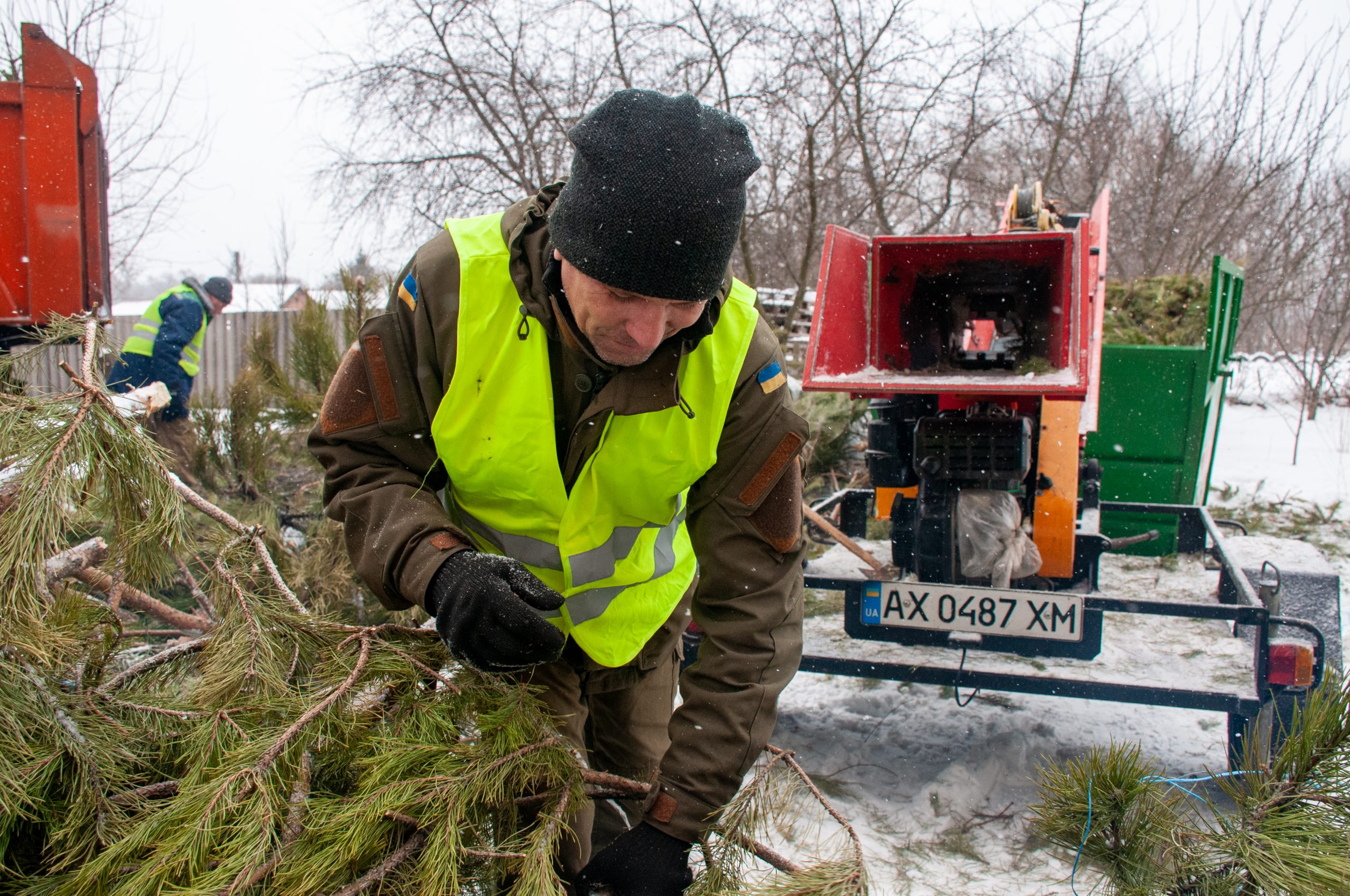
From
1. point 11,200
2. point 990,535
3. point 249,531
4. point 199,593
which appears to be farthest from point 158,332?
point 990,535

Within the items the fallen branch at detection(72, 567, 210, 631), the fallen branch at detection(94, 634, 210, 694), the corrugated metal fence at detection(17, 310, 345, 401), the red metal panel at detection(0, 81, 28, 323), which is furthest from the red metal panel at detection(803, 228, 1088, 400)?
the red metal panel at detection(0, 81, 28, 323)

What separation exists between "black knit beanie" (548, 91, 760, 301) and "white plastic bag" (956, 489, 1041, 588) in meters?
2.32

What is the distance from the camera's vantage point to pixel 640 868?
1.50 metres

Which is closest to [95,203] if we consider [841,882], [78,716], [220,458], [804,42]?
[220,458]

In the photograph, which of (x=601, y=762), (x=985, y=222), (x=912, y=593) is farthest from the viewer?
(x=985, y=222)

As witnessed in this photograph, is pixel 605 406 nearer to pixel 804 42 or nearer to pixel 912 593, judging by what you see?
pixel 912 593

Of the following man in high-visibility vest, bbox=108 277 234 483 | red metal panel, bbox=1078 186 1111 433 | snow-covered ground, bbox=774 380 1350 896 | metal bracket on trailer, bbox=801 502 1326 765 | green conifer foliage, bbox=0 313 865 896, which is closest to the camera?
green conifer foliage, bbox=0 313 865 896

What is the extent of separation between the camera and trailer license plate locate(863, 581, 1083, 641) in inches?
123

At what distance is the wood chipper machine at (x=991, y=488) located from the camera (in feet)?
10.3

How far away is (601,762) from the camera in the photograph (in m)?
2.09

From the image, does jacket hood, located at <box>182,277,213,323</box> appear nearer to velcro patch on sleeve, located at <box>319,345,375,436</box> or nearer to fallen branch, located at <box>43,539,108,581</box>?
fallen branch, located at <box>43,539,108,581</box>

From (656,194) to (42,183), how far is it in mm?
3163

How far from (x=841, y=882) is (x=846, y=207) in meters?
7.54

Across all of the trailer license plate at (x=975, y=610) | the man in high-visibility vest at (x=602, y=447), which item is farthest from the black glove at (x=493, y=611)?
the trailer license plate at (x=975, y=610)
